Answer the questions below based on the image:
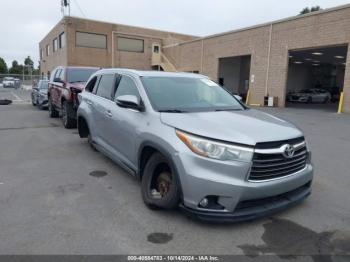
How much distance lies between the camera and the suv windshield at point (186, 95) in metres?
4.29

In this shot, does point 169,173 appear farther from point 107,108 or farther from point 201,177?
point 107,108

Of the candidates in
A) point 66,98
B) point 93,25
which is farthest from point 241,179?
point 93,25

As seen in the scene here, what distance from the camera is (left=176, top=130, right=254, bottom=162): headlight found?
3.22m

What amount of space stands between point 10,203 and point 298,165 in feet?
12.0

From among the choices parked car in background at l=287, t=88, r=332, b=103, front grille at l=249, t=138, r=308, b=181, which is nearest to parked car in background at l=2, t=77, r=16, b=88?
parked car in background at l=287, t=88, r=332, b=103

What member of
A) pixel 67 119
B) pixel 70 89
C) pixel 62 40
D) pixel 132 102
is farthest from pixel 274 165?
pixel 62 40

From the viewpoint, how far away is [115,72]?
5.60m

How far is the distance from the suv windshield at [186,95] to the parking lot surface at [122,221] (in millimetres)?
1381

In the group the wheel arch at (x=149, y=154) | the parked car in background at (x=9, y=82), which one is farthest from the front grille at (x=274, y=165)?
the parked car in background at (x=9, y=82)

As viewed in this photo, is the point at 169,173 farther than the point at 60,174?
No

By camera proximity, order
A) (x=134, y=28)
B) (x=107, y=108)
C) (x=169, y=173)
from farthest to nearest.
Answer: (x=134, y=28)
(x=107, y=108)
(x=169, y=173)

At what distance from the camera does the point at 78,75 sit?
1017 cm

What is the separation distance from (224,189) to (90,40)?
33.5m

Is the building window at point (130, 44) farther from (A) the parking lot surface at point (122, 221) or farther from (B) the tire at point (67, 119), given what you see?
(A) the parking lot surface at point (122, 221)
